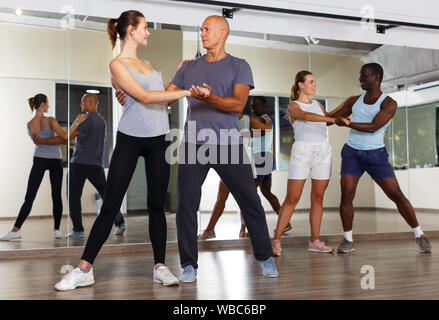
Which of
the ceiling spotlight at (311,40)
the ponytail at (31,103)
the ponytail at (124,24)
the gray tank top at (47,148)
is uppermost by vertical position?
the ceiling spotlight at (311,40)

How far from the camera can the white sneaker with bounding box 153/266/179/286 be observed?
282 centimetres

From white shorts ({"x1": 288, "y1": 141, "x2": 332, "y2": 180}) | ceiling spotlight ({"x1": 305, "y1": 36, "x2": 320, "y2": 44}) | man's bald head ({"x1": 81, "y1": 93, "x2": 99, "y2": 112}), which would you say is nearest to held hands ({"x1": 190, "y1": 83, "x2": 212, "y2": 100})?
white shorts ({"x1": 288, "y1": 141, "x2": 332, "y2": 180})

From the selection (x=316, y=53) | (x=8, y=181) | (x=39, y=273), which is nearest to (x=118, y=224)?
(x=8, y=181)

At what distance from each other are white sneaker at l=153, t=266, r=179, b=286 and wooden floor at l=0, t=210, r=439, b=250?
5.22 feet

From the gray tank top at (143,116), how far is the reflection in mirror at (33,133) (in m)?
1.85

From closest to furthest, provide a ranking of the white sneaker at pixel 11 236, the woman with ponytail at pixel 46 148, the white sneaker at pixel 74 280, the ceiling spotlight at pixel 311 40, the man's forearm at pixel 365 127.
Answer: the white sneaker at pixel 74 280 < the man's forearm at pixel 365 127 < the white sneaker at pixel 11 236 < the woman with ponytail at pixel 46 148 < the ceiling spotlight at pixel 311 40

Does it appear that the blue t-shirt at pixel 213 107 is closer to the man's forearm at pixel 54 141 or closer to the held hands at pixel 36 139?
the man's forearm at pixel 54 141

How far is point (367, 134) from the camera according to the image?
14.0ft

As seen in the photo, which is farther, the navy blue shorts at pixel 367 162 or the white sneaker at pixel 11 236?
the white sneaker at pixel 11 236

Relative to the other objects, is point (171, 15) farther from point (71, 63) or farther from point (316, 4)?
point (316, 4)

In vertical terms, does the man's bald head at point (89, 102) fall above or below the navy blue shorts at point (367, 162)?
above

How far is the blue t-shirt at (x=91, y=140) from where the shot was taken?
4.55 meters

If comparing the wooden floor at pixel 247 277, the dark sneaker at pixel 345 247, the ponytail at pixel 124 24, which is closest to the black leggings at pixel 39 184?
the wooden floor at pixel 247 277

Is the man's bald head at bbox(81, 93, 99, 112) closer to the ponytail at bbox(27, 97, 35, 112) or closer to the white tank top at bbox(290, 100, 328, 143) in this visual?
the ponytail at bbox(27, 97, 35, 112)
